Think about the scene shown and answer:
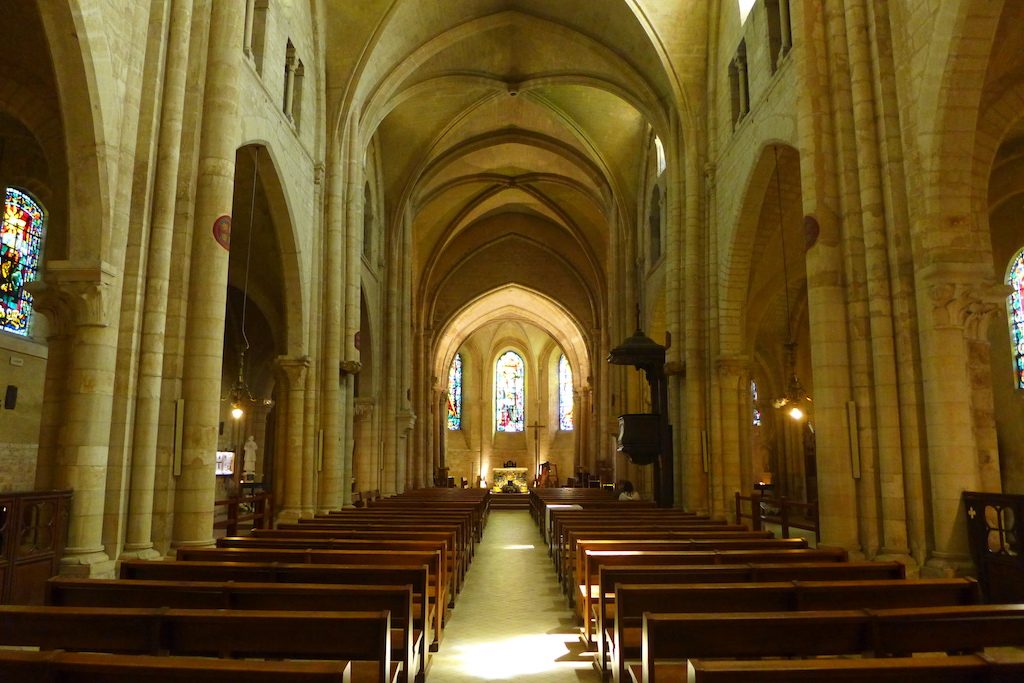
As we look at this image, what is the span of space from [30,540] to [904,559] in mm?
9498

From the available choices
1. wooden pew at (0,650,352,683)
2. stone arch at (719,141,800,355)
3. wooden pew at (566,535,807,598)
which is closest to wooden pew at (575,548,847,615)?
wooden pew at (566,535,807,598)

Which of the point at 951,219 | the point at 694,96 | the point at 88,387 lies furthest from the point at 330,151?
the point at 951,219

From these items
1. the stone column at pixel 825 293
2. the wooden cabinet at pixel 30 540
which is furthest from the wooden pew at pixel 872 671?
the wooden cabinet at pixel 30 540

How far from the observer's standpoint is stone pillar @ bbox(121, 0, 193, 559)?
340 inches

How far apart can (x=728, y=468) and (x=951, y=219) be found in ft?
27.7

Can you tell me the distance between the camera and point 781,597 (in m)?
5.03

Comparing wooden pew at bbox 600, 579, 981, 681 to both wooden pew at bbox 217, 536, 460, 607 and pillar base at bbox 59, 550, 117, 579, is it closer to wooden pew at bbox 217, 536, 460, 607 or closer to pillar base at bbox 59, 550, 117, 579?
wooden pew at bbox 217, 536, 460, 607

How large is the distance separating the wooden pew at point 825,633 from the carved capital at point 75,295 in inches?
273

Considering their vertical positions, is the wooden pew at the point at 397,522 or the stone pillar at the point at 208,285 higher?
the stone pillar at the point at 208,285

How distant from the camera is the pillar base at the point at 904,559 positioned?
823 cm

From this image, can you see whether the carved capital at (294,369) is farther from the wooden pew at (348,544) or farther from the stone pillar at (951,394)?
the stone pillar at (951,394)

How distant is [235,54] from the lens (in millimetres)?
10281

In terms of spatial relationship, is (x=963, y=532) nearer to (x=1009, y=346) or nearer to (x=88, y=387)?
(x=88, y=387)

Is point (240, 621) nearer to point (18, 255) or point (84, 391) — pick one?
point (84, 391)
